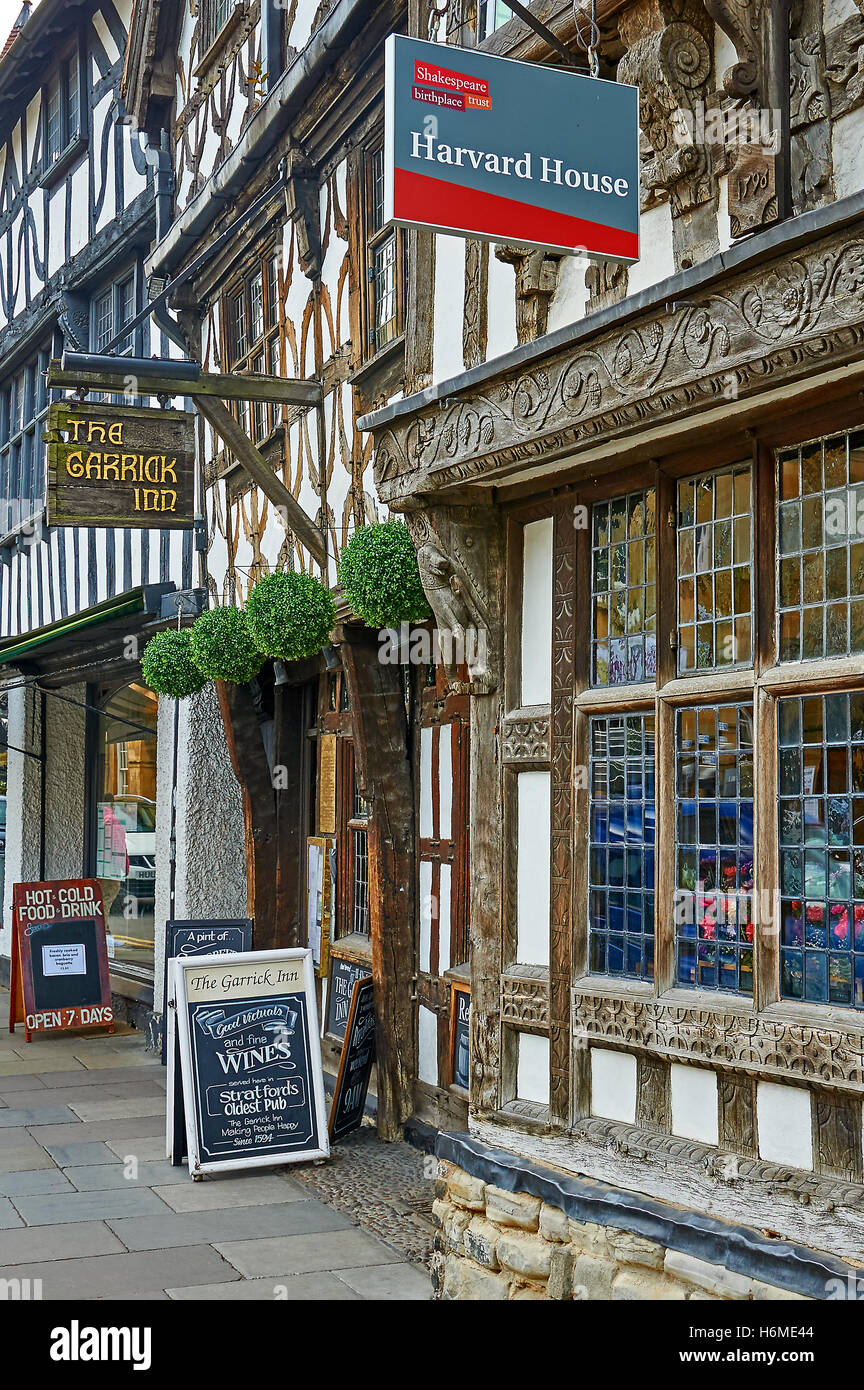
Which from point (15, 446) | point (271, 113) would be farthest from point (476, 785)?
point (15, 446)

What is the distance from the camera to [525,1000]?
5242 mm

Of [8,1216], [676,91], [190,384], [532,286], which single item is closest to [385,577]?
[532,286]

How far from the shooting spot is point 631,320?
423 centimetres

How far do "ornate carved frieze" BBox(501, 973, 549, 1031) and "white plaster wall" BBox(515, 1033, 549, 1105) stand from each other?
6 centimetres

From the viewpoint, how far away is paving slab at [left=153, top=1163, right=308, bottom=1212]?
673 centimetres

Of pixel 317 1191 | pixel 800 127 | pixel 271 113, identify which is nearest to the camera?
pixel 800 127

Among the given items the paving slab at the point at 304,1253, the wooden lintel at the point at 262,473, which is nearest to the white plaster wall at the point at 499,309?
the wooden lintel at the point at 262,473

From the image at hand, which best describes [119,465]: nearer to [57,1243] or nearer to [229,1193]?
[229,1193]

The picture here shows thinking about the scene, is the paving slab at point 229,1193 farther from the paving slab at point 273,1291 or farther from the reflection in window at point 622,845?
the reflection in window at point 622,845

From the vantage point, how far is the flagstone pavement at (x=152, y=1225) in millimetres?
5543

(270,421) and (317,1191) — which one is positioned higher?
(270,421)
